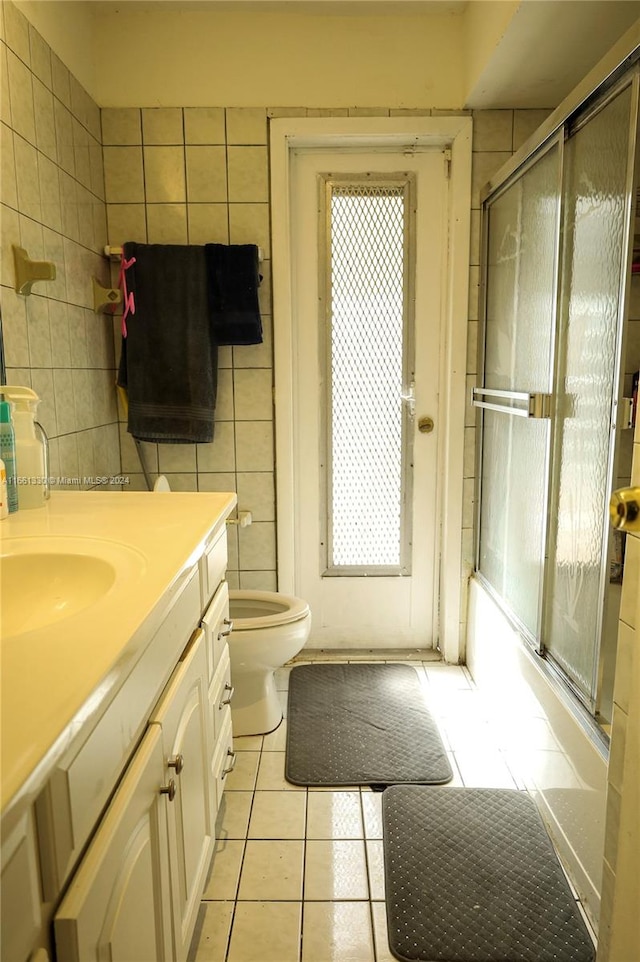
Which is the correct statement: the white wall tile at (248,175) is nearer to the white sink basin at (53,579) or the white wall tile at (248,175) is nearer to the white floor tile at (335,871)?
the white sink basin at (53,579)

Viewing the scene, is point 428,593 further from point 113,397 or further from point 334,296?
point 113,397

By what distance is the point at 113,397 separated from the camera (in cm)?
231


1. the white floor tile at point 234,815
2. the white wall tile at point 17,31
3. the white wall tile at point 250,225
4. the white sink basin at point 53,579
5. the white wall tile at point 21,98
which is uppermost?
the white wall tile at point 17,31

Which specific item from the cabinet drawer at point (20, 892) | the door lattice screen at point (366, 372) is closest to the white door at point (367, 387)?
the door lattice screen at point (366, 372)

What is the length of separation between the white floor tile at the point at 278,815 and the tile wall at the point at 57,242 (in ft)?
3.44

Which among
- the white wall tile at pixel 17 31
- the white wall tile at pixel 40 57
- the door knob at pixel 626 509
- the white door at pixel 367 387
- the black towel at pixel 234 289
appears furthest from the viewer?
the white door at pixel 367 387

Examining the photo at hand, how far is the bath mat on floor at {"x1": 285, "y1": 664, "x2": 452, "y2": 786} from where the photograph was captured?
178 centimetres

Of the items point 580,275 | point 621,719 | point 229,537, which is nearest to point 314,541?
point 229,537

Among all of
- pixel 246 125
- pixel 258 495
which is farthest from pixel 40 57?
pixel 258 495

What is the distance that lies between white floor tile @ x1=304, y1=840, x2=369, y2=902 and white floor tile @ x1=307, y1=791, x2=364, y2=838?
0.10 feet

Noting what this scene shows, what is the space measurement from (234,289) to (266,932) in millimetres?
1780

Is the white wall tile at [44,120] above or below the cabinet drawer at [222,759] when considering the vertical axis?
above

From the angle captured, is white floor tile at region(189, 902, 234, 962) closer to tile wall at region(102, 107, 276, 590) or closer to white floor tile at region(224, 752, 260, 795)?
white floor tile at region(224, 752, 260, 795)

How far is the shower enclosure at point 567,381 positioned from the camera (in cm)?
135
